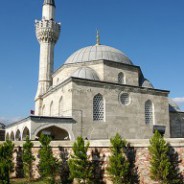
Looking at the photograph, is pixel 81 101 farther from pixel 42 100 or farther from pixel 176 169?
pixel 176 169

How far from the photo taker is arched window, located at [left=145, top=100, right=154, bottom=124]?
2161cm

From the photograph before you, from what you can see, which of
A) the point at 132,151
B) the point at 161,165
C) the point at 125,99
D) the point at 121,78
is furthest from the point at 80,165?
the point at 121,78

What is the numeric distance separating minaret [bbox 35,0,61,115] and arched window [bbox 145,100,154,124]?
9399 mm

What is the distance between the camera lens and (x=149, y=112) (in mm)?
21891

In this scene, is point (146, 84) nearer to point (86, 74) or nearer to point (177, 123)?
point (177, 123)

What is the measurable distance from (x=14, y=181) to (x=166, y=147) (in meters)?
A: 6.16

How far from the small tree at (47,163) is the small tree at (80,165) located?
974mm

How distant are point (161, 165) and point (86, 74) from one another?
41.3 ft

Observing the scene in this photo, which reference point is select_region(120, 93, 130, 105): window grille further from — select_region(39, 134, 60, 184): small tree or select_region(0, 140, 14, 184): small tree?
select_region(0, 140, 14, 184): small tree

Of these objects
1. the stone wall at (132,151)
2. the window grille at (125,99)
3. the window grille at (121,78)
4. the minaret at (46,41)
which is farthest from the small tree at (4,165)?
the minaret at (46,41)

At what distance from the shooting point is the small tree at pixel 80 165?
9.63m

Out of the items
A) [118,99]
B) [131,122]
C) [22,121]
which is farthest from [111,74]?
[22,121]

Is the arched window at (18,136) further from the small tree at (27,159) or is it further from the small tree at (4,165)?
the small tree at (4,165)

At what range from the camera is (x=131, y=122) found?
20578mm
